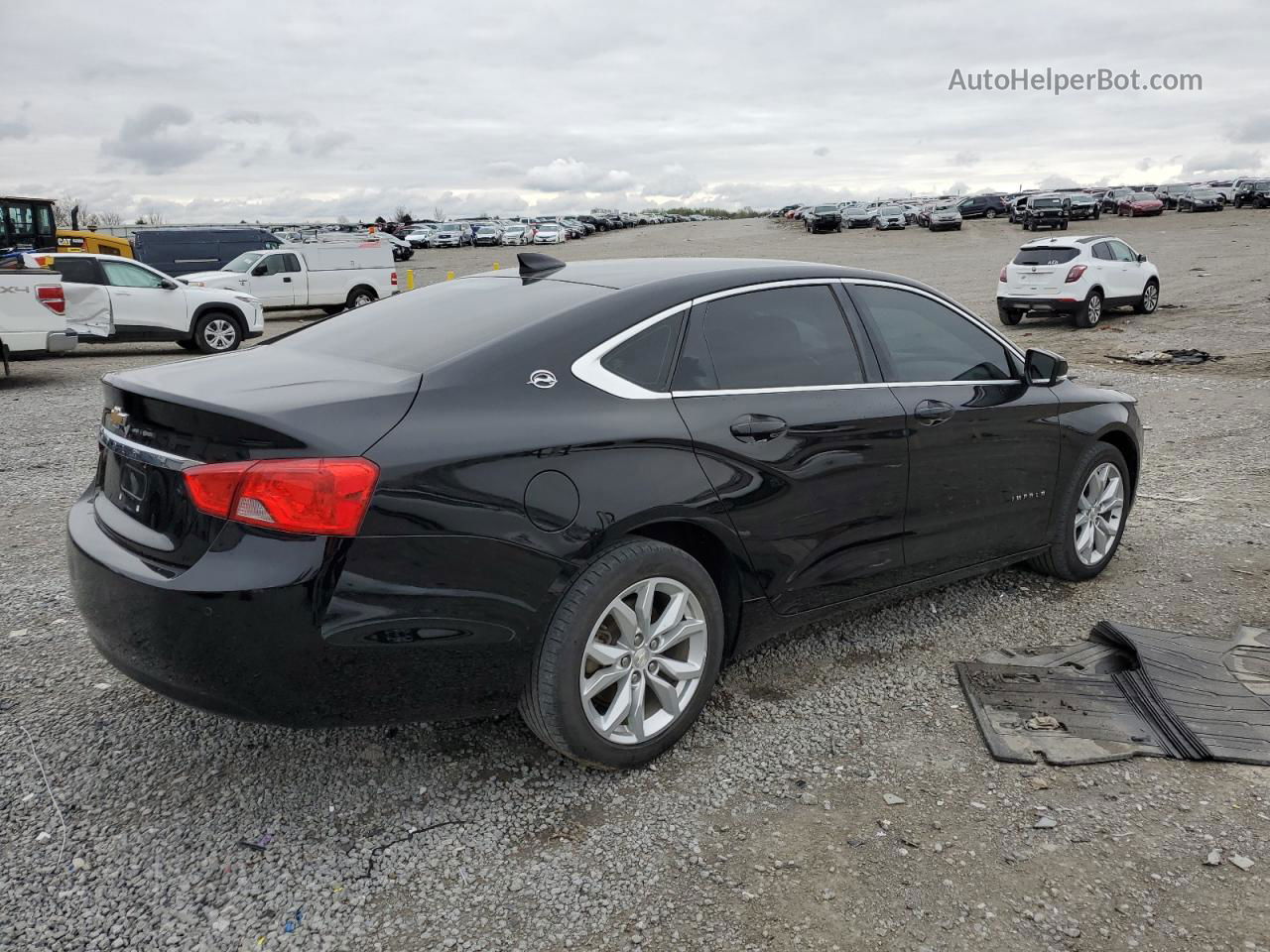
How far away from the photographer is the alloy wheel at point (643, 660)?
3.21 meters

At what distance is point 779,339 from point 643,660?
50.8 inches

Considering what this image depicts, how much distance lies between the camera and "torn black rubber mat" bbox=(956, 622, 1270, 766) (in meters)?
3.55

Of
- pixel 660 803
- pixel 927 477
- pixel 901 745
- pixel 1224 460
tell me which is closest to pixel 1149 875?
pixel 901 745

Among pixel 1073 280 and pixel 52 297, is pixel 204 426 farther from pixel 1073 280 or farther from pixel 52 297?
pixel 1073 280

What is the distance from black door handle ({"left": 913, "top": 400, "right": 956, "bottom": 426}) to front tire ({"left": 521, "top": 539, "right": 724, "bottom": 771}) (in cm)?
124

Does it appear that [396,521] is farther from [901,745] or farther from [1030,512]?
[1030,512]

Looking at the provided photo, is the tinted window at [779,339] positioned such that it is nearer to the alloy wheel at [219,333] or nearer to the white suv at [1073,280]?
the alloy wheel at [219,333]

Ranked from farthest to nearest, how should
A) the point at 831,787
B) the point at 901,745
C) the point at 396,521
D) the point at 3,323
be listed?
the point at 3,323, the point at 901,745, the point at 831,787, the point at 396,521

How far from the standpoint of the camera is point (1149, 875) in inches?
112

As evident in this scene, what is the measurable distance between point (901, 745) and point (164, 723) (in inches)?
99.1

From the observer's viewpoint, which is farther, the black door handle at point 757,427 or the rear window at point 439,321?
the black door handle at point 757,427

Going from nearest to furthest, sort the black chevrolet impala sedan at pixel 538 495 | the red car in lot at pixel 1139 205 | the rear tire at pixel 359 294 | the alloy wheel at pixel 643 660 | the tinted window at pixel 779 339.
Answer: the black chevrolet impala sedan at pixel 538 495
the alloy wheel at pixel 643 660
the tinted window at pixel 779 339
the rear tire at pixel 359 294
the red car in lot at pixel 1139 205

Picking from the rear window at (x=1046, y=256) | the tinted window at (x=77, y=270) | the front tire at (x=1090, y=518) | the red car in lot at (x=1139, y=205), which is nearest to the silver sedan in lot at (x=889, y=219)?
the red car in lot at (x=1139, y=205)

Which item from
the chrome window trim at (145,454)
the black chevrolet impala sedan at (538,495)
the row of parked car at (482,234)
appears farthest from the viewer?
the row of parked car at (482,234)
